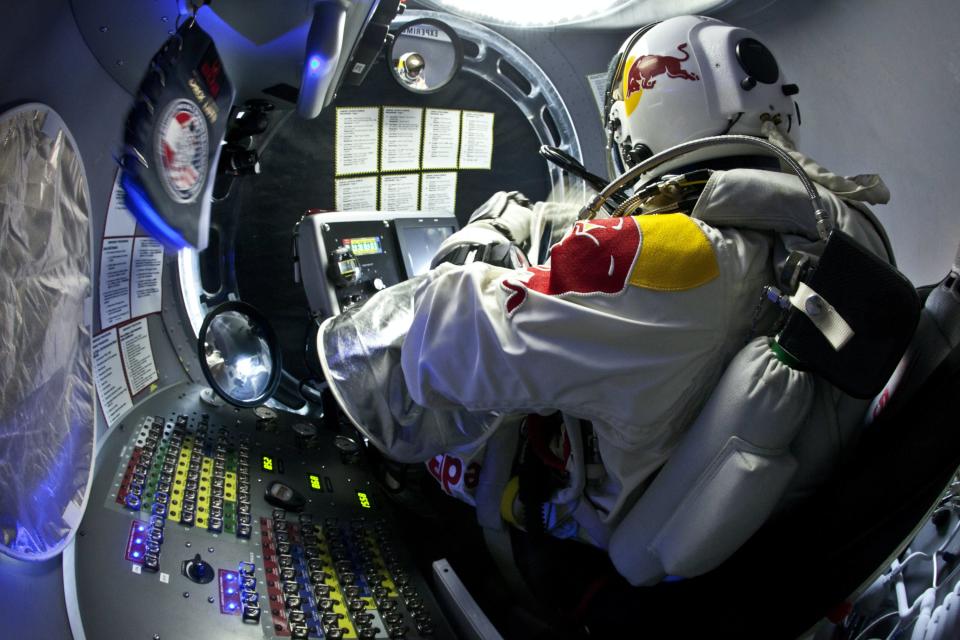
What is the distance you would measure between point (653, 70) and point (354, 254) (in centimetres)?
123

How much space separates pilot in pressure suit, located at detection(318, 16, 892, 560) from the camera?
1.10 m

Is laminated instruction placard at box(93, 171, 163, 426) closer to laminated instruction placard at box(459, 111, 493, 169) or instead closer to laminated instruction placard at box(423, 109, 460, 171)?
laminated instruction placard at box(423, 109, 460, 171)

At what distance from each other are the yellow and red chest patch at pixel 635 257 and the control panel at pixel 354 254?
1068 mm

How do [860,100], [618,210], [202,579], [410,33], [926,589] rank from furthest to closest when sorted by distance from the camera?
[410,33]
[860,100]
[618,210]
[202,579]
[926,589]

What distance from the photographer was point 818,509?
1133 mm

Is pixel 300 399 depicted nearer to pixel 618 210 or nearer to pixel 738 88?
pixel 618 210

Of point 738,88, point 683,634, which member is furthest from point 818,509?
point 738,88

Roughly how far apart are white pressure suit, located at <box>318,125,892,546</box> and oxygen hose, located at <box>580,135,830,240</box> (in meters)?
0.03

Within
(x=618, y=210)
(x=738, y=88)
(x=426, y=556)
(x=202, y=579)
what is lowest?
(x=426, y=556)

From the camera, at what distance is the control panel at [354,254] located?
2.20 metres

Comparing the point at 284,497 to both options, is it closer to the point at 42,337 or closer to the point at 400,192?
the point at 42,337

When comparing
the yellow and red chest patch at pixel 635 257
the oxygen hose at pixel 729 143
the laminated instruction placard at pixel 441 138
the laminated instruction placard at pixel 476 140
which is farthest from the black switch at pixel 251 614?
the laminated instruction placard at pixel 476 140

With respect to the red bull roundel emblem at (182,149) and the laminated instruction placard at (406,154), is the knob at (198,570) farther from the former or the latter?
the laminated instruction placard at (406,154)

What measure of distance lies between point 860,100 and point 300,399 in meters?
2.29
